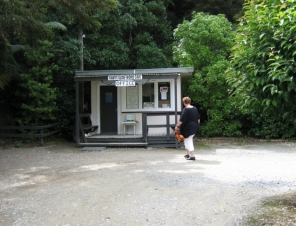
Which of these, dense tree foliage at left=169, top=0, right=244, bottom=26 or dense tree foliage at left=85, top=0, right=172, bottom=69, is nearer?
dense tree foliage at left=85, top=0, right=172, bottom=69

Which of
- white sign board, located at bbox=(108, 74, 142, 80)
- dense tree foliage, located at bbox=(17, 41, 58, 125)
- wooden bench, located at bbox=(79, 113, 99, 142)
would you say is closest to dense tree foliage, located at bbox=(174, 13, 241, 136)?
white sign board, located at bbox=(108, 74, 142, 80)

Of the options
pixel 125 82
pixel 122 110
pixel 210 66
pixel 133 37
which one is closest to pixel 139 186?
pixel 125 82

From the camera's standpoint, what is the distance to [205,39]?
15.6m

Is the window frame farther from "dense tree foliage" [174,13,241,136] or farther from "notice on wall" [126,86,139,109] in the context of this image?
"dense tree foliage" [174,13,241,136]

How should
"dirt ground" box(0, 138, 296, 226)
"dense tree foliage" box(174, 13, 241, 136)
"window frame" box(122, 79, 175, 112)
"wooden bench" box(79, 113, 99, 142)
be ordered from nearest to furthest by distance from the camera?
"dirt ground" box(0, 138, 296, 226)
"wooden bench" box(79, 113, 99, 142)
"window frame" box(122, 79, 175, 112)
"dense tree foliage" box(174, 13, 241, 136)

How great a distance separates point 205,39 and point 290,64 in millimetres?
11568

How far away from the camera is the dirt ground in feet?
16.4

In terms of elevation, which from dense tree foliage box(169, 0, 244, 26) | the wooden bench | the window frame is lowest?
the wooden bench

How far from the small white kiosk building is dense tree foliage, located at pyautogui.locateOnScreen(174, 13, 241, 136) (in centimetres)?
135

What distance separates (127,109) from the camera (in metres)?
14.1

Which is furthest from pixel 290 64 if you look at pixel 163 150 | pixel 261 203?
pixel 163 150

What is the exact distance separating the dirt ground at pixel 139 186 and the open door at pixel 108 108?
2.75m

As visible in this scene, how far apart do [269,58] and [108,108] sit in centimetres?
1010

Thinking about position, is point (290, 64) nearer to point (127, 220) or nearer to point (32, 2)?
point (127, 220)
